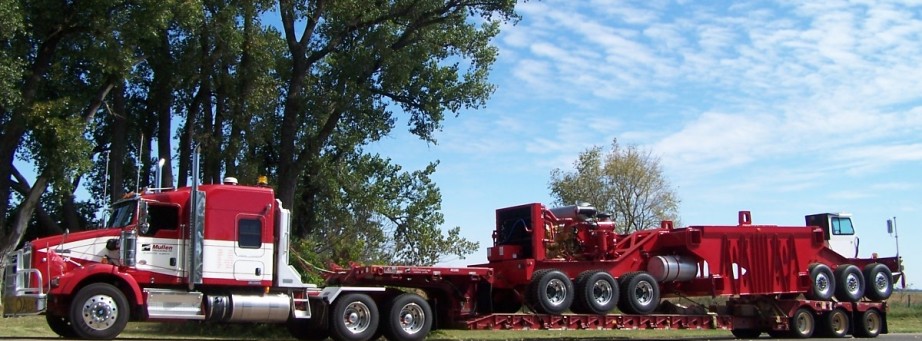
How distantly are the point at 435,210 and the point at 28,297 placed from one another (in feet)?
75.4

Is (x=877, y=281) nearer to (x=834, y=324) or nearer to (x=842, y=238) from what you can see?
(x=842, y=238)

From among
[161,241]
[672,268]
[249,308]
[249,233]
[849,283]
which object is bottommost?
[249,308]

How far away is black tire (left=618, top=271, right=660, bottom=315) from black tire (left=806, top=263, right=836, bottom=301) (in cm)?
487

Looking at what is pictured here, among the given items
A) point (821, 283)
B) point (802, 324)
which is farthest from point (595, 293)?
point (821, 283)

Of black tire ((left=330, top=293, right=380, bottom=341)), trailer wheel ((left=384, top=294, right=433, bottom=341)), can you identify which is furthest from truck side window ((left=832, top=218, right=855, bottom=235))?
black tire ((left=330, top=293, right=380, bottom=341))

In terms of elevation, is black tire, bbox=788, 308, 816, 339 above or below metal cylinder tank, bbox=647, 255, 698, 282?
below

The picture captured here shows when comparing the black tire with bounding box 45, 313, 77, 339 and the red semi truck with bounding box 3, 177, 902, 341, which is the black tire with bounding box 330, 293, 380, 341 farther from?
the black tire with bounding box 45, 313, 77, 339

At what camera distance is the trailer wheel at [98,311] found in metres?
16.6

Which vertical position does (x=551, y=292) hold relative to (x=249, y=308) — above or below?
above

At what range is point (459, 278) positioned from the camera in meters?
20.2

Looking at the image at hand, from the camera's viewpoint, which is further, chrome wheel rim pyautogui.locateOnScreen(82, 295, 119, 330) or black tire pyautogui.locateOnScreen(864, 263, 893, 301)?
black tire pyautogui.locateOnScreen(864, 263, 893, 301)

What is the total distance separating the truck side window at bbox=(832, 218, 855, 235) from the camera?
993 inches

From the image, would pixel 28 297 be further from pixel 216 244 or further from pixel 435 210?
pixel 435 210

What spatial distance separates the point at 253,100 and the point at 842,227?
19146mm
